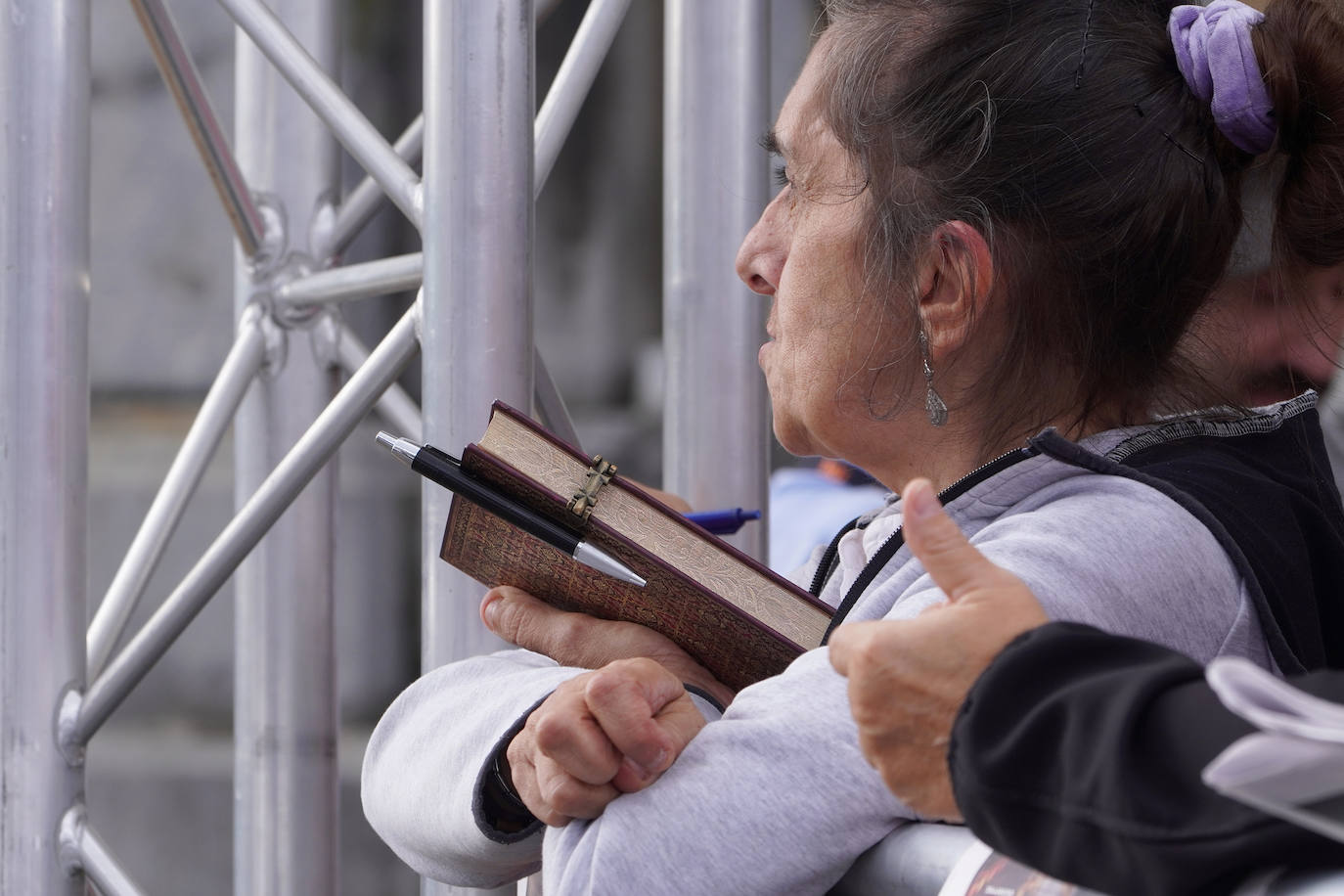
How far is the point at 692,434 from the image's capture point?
146 cm

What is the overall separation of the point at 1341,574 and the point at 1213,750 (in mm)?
419

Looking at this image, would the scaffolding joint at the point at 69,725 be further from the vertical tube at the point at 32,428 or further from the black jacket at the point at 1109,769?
the black jacket at the point at 1109,769

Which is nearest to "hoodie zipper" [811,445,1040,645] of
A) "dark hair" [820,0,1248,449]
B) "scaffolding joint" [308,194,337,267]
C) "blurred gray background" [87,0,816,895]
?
"dark hair" [820,0,1248,449]

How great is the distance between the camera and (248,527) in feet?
4.21

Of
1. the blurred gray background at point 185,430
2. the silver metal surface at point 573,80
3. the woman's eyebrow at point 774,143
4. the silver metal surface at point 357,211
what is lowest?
the blurred gray background at point 185,430

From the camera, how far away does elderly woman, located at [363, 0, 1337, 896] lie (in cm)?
66

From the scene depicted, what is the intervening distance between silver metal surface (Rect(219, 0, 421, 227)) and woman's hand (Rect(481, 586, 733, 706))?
0.34 m

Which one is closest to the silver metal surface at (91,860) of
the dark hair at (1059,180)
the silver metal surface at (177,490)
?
the silver metal surface at (177,490)

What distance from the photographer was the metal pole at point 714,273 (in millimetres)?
1444

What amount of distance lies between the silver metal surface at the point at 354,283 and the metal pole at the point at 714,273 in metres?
0.28

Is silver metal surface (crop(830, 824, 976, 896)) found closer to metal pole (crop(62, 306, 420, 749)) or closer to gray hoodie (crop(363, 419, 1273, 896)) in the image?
gray hoodie (crop(363, 419, 1273, 896))

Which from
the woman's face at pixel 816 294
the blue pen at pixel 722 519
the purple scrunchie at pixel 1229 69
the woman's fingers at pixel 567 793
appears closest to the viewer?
the woman's fingers at pixel 567 793

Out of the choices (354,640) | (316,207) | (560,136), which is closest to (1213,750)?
(560,136)

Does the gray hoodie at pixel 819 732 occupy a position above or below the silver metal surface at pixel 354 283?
below
